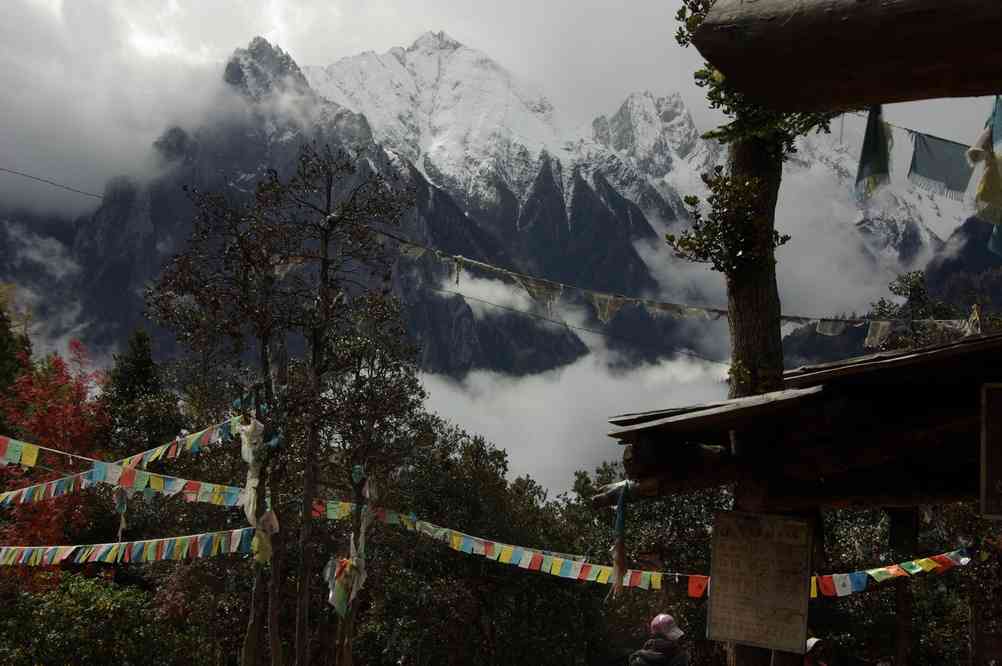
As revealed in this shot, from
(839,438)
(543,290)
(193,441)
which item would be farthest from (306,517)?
(839,438)

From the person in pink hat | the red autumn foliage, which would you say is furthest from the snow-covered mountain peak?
the person in pink hat

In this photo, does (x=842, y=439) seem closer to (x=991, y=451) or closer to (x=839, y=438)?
(x=839, y=438)

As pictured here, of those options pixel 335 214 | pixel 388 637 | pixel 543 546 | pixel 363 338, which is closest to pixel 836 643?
pixel 543 546

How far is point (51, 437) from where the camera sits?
2655 centimetres

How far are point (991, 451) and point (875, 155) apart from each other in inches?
70.6

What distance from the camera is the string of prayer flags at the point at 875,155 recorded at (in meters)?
4.93

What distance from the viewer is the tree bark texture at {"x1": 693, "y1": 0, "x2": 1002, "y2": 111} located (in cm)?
196

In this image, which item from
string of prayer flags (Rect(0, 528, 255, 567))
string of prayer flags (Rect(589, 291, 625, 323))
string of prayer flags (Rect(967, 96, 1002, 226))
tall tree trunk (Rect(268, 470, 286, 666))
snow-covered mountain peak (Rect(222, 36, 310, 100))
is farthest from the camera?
snow-covered mountain peak (Rect(222, 36, 310, 100))

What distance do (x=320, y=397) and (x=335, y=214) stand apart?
2.85m

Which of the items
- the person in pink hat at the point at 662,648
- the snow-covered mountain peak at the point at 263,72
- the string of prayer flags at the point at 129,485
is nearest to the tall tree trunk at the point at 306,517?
the string of prayer flags at the point at 129,485

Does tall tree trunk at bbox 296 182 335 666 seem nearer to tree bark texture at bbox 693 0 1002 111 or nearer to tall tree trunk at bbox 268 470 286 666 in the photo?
tall tree trunk at bbox 268 470 286 666

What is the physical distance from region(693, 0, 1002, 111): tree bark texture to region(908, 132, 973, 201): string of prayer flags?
555 centimetres

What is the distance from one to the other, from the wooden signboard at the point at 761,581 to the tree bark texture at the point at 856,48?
3625 mm

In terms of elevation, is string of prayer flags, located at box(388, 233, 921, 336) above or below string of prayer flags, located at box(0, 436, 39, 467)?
above
